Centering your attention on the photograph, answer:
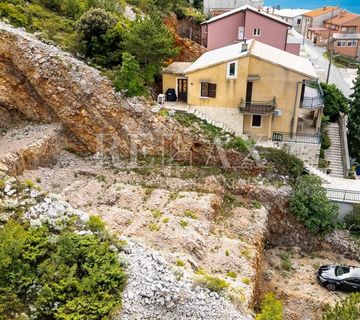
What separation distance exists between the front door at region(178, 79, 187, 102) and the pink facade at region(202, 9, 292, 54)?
906 cm

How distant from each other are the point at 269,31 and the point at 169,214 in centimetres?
2184

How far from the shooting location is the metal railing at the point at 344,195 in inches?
949

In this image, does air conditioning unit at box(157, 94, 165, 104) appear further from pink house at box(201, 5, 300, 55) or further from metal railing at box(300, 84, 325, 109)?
pink house at box(201, 5, 300, 55)

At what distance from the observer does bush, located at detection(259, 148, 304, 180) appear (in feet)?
81.7

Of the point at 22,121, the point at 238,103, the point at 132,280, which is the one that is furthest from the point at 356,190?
the point at 22,121

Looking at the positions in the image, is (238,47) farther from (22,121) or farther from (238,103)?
(22,121)

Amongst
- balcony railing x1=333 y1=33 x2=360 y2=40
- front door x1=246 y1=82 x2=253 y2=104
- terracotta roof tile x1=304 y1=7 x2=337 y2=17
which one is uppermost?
terracotta roof tile x1=304 y1=7 x2=337 y2=17

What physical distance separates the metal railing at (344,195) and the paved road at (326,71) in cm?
2631

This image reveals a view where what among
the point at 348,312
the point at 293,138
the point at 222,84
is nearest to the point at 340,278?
the point at 348,312

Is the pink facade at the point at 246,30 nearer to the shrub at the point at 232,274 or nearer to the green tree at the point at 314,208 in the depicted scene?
the green tree at the point at 314,208

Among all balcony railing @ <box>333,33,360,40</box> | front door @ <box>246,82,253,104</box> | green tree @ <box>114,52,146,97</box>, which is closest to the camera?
green tree @ <box>114,52,146,97</box>

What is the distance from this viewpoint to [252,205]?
23297mm

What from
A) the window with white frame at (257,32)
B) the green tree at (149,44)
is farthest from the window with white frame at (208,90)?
the window with white frame at (257,32)

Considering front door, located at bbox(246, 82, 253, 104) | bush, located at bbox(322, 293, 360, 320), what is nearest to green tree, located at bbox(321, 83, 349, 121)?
front door, located at bbox(246, 82, 253, 104)
